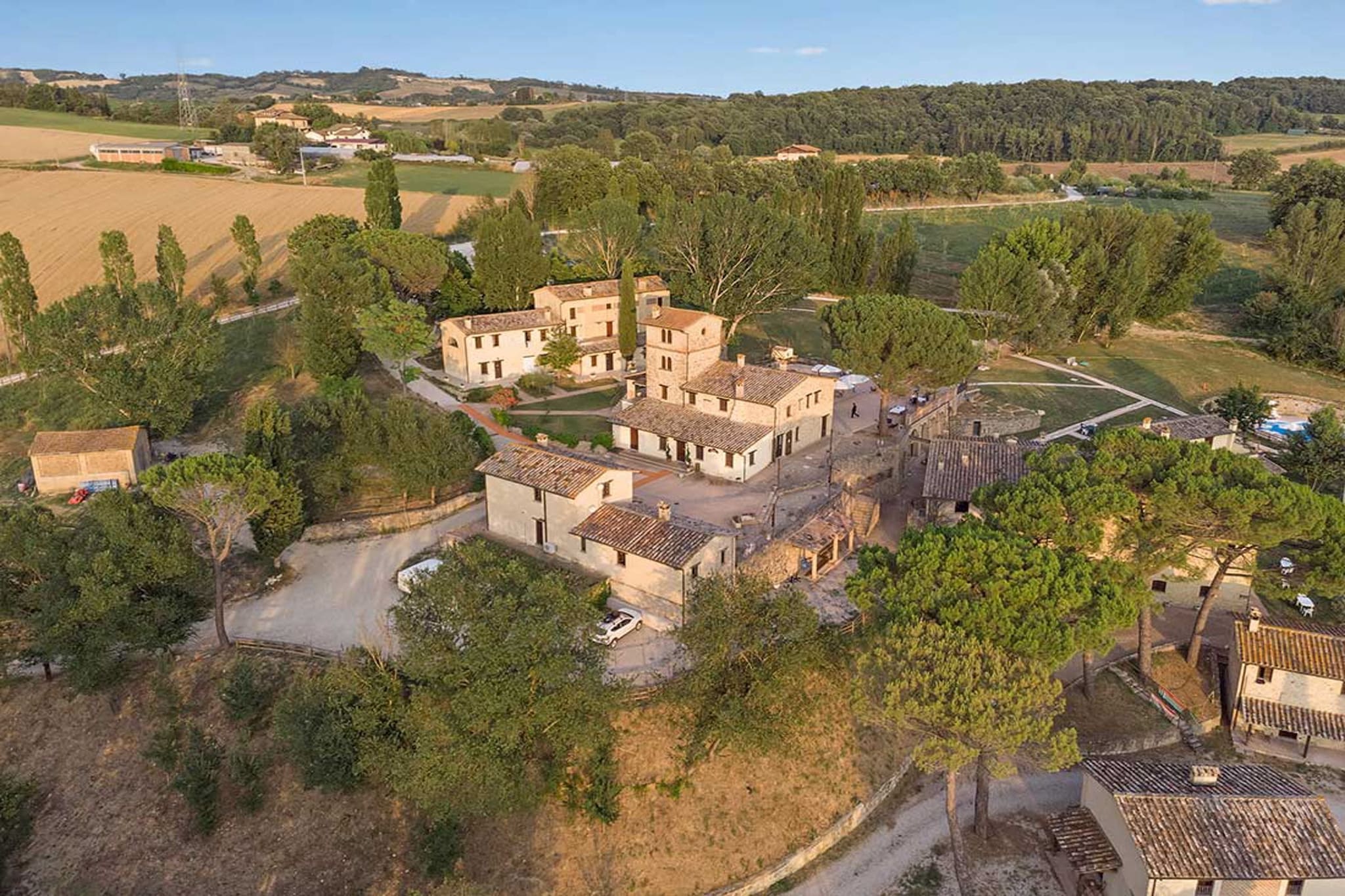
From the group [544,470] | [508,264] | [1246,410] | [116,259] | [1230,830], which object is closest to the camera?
[1230,830]

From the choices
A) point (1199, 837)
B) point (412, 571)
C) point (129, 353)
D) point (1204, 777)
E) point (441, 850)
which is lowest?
point (441, 850)

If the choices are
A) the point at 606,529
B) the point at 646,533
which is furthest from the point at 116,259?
the point at 646,533

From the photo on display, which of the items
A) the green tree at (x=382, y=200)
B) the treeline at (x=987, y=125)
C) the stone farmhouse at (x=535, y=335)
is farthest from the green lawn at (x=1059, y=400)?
the treeline at (x=987, y=125)

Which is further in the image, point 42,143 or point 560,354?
point 42,143

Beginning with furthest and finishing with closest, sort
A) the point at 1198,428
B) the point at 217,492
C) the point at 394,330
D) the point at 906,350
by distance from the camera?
the point at 394,330
the point at 906,350
the point at 1198,428
the point at 217,492

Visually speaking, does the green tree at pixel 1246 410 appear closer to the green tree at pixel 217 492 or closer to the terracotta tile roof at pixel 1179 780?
the terracotta tile roof at pixel 1179 780

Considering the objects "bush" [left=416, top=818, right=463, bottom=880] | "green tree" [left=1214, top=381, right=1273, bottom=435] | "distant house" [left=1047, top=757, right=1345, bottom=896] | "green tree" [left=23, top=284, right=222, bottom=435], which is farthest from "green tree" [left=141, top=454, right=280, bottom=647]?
"green tree" [left=1214, top=381, right=1273, bottom=435]

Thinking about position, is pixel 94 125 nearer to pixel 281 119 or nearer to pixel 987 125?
pixel 281 119
